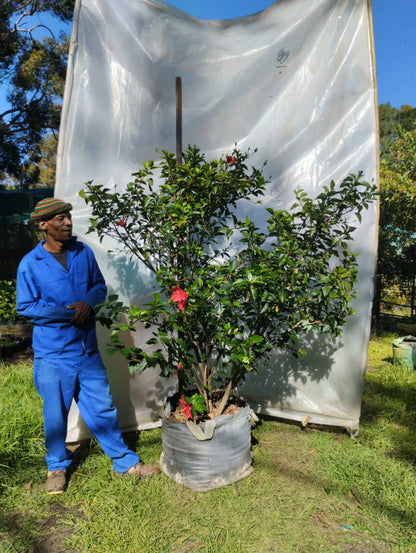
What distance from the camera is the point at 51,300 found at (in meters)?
2.55

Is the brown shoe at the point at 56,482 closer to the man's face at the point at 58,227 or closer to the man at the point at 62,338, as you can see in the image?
the man at the point at 62,338

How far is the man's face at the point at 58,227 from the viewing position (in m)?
2.54

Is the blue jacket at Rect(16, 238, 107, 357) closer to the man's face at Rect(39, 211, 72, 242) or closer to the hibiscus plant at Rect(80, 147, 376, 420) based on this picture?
the man's face at Rect(39, 211, 72, 242)

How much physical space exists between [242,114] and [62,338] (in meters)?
2.27

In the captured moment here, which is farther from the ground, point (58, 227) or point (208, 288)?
point (58, 227)

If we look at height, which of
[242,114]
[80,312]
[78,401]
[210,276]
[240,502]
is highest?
[242,114]

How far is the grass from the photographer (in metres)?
2.13

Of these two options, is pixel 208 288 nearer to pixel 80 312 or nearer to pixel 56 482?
pixel 80 312

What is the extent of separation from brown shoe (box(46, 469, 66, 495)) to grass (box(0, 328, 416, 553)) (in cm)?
4

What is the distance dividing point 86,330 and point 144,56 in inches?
87.2

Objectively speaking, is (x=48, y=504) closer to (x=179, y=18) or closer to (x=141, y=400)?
(x=141, y=400)

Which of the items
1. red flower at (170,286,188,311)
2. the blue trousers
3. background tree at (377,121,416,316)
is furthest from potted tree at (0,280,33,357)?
background tree at (377,121,416,316)

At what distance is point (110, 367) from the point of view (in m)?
3.24

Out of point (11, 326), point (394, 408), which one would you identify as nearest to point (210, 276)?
point (394, 408)
